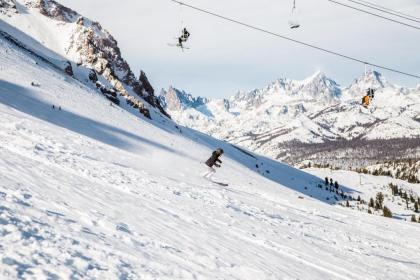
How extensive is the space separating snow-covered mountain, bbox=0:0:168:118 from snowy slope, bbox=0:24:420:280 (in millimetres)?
55935

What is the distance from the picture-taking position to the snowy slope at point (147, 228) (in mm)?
9492

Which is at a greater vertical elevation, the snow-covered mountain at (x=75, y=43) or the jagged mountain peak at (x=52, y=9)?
the jagged mountain peak at (x=52, y=9)

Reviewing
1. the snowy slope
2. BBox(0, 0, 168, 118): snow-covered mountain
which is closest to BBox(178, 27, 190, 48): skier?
the snowy slope

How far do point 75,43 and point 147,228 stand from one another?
9524 cm

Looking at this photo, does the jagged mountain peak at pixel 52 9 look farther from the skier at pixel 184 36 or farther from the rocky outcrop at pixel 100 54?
the skier at pixel 184 36

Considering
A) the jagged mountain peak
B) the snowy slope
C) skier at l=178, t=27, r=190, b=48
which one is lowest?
the snowy slope

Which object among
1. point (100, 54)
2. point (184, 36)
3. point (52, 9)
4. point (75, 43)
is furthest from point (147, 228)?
point (52, 9)

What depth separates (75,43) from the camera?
10138cm

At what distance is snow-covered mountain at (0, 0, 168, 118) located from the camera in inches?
3562

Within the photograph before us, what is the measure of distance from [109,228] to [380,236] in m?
20.2

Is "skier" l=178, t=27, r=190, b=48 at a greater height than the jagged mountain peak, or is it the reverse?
the jagged mountain peak

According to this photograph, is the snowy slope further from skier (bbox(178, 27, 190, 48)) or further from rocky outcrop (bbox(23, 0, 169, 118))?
rocky outcrop (bbox(23, 0, 169, 118))

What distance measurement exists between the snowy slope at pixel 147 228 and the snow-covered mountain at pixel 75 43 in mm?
55935

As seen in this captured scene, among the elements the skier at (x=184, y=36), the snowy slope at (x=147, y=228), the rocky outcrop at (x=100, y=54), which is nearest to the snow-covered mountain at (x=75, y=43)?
the rocky outcrop at (x=100, y=54)
